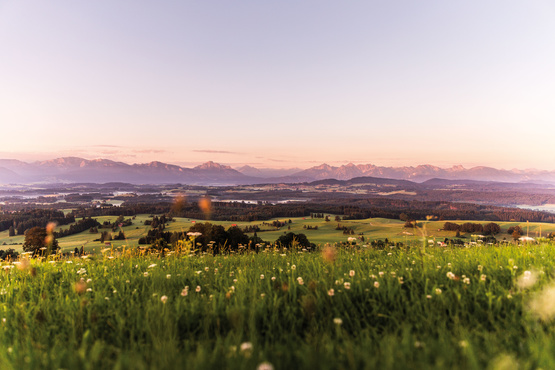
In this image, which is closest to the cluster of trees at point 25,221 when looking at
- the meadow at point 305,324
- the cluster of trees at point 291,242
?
the cluster of trees at point 291,242

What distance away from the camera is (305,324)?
3609mm

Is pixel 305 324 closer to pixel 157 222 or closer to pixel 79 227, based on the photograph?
pixel 157 222

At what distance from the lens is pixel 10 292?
4.91m

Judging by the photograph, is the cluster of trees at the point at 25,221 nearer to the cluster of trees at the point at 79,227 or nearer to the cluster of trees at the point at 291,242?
the cluster of trees at the point at 79,227

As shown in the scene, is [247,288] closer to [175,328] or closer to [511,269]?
[175,328]

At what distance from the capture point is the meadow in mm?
2518

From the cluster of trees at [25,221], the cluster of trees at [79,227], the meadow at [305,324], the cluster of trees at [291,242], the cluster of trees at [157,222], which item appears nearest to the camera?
the meadow at [305,324]

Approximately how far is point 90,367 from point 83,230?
547 feet

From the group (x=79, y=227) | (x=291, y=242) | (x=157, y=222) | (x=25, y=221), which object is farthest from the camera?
(x=25, y=221)

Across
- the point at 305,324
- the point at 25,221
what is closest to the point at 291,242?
the point at 305,324

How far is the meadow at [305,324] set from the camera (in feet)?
8.26

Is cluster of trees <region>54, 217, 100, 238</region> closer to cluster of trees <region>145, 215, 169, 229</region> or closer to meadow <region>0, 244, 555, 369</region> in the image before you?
cluster of trees <region>145, 215, 169, 229</region>

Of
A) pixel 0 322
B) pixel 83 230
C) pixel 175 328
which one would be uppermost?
pixel 175 328

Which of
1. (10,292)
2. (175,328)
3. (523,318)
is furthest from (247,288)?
(10,292)
